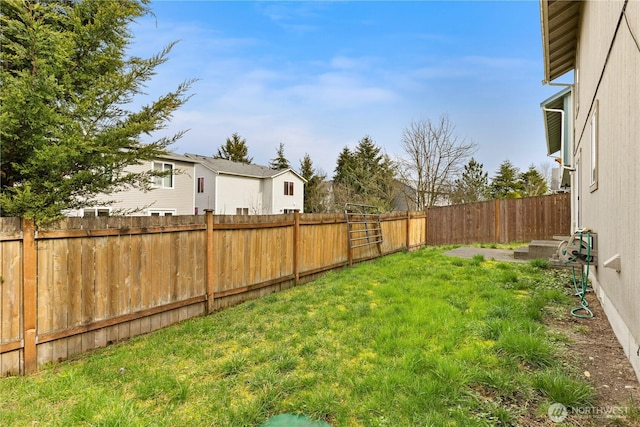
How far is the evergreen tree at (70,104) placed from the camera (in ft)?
9.83

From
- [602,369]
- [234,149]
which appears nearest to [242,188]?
[234,149]

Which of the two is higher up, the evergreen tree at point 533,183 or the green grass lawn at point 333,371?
the evergreen tree at point 533,183

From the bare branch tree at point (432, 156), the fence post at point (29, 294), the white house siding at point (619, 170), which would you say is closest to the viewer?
the white house siding at point (619, 170)

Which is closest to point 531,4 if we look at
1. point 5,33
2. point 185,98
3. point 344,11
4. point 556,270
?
point 344,11

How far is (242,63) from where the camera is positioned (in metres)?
8.90

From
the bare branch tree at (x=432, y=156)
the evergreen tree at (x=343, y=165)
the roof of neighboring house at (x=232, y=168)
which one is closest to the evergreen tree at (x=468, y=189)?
the bare branch tree at (x=432, y=156)

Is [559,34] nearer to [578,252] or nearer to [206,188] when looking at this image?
[578,252]

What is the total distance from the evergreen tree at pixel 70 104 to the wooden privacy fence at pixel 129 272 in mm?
390

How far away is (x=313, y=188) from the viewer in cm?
3228

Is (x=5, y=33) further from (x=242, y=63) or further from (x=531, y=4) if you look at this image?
(x=531, y=4)

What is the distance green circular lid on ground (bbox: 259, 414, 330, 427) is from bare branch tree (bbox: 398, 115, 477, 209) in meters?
19.2

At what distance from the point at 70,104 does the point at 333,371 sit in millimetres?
3715

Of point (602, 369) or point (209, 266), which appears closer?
point (602, 369)

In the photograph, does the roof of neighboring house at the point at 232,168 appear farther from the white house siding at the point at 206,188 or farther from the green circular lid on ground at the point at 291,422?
the green circular lid on ground at the point at 291,422
